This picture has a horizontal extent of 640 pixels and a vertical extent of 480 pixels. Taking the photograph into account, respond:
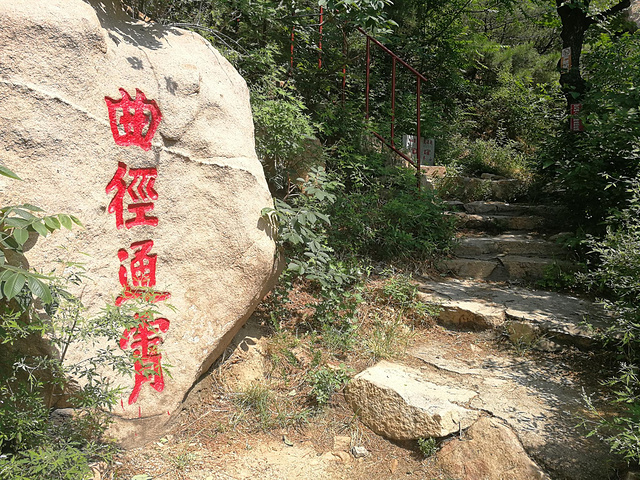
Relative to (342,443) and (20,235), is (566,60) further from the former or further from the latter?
(20,235)

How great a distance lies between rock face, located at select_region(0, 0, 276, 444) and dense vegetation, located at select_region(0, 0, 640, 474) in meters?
0.37

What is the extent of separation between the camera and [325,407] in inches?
126

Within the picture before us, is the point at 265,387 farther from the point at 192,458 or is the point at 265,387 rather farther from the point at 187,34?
the point at 187,34

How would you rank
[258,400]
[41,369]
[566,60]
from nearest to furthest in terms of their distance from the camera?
1. [41,369]
2. [258,400]
3. [566,60]

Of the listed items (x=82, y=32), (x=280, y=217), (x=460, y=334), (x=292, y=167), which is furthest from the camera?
(x=292, y=167)

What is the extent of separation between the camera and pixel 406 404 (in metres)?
2.97

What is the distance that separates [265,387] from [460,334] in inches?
67.3

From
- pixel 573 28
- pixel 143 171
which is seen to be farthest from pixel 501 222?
pixel 143 171

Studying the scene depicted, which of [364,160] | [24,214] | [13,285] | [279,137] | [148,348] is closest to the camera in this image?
[13,285]

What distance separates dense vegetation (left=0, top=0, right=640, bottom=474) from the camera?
10.8ft

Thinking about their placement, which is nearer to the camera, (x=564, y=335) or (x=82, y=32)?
(x=82, y=32)

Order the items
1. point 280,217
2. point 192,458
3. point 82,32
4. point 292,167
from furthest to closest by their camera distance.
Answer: point 292,167
point 280,217
point 192,458
point 82,32

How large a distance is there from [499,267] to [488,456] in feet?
8.69

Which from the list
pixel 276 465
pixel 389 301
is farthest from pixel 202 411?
pixel 389 301
